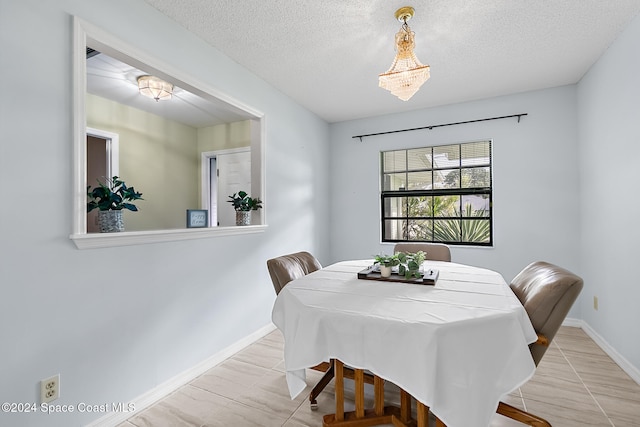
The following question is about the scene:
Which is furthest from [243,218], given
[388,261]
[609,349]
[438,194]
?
[609,349]

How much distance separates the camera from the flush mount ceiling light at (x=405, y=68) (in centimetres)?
189

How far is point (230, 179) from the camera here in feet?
13.9

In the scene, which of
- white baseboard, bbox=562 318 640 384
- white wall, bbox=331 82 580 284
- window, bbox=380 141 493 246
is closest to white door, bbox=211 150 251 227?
window, bbox=380 141 493 246

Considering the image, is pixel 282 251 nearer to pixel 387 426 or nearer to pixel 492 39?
pixel 387 426

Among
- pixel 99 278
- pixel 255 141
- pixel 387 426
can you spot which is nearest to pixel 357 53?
pixel 255 141

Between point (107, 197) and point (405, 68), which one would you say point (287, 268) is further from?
point (405, 68)

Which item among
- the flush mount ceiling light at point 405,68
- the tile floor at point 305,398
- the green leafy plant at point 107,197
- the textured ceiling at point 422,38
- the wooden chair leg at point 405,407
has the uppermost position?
the textured ceiling at point 422,38

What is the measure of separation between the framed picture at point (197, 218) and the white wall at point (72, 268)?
18 cm

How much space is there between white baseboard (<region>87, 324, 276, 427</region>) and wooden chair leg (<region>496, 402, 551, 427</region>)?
6.50 ft

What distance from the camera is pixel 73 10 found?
154 centimetres

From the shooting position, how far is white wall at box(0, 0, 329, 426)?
133cm

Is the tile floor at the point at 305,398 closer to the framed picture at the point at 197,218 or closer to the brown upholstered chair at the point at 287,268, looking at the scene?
the brown upholstered chair at the point at 287,268

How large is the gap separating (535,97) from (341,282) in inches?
125

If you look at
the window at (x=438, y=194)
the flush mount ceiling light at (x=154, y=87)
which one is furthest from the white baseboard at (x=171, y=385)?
the flush mount ceiling light at (x=154, y=87)
